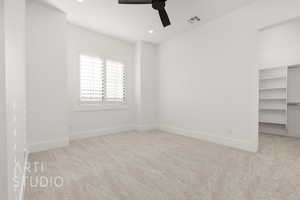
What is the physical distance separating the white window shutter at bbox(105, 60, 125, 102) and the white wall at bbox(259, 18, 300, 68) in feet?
13.1

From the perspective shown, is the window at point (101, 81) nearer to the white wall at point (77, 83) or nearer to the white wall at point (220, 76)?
the white wall at point (77, 83)

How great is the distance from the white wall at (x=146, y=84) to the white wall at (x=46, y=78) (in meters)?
2.08

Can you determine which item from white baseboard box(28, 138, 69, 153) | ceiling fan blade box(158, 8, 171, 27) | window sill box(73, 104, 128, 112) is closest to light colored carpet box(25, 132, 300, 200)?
white baseboard box(28, 138, 69, 153)

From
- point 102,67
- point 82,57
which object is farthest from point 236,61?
point 82,57

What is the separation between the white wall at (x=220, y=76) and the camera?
8.70 ft

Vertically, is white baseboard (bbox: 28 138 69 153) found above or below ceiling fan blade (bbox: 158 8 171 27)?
below

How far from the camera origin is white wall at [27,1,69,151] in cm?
264

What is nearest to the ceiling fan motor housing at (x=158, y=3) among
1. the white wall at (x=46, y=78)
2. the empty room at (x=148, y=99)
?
the empty room at (x=148, y=99)

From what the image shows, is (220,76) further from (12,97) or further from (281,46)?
(12,97)

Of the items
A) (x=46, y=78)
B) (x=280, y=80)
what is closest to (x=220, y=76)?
(x=280, y=80)

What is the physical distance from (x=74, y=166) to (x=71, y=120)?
1.63 metres

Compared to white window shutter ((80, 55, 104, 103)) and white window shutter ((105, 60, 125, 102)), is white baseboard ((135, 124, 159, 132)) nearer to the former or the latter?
white window shutter ((105, 60, 125, 102))

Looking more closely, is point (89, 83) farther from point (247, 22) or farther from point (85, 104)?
point (247, 22)

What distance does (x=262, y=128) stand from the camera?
436 cm
